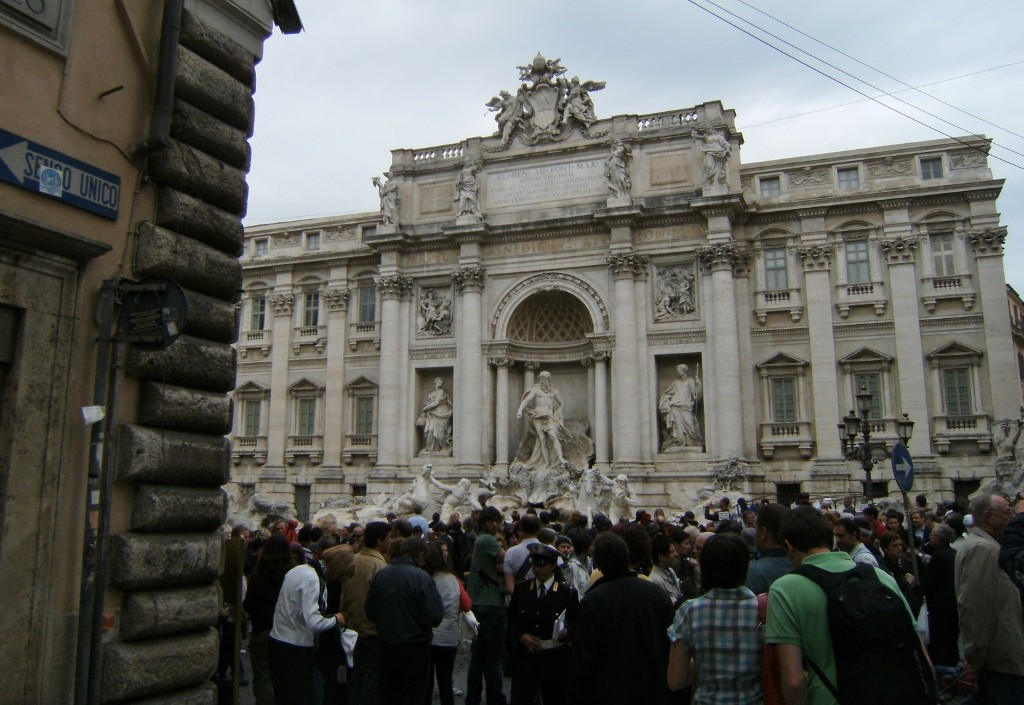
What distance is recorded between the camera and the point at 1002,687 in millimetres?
5824

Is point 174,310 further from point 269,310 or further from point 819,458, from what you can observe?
point 269,310

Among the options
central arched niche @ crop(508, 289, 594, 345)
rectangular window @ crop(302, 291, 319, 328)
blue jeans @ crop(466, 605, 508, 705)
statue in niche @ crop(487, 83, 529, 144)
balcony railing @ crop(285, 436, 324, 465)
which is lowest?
blue jeans @ crop(466, 605, 508, 705)

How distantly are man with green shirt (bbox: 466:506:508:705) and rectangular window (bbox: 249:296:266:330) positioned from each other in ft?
89.8

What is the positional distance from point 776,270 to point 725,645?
81.0 feet

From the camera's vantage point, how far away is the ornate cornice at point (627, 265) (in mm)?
27438

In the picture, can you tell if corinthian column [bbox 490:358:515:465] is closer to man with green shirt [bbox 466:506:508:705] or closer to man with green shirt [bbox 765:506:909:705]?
man with green shirt [bbox 466:506:508:705]

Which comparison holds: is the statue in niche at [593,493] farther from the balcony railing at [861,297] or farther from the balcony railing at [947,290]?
the balcony railing at [947,290]

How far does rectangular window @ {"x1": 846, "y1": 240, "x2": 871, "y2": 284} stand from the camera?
2669 cm

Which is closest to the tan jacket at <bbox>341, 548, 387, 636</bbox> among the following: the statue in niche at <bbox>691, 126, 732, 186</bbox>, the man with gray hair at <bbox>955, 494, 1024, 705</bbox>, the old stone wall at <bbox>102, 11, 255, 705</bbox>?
A: the old stone wall at <bbox>102, 11, 255, 705</bbox>

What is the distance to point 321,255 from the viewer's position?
33094 mm

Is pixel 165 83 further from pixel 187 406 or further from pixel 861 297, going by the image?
pixel 861 297

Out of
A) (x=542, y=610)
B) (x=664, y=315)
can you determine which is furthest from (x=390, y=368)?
(x=542, y=610)

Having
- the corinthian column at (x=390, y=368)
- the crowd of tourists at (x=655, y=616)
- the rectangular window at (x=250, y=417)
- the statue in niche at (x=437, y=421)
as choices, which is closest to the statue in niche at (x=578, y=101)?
the corinthian column at (x=390, y=368)

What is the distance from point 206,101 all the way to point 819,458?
2258cm
